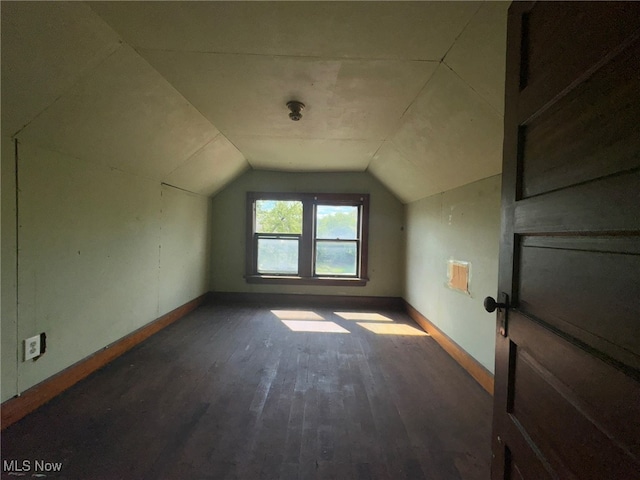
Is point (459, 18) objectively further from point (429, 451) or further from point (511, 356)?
point (429, 451)

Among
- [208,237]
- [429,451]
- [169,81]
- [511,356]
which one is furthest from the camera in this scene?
[208,237]

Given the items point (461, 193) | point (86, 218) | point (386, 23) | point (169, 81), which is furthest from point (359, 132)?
point (86, 218)

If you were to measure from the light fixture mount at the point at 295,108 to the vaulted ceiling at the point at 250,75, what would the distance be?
2.7 inches

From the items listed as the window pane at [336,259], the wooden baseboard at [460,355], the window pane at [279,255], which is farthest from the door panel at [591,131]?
the window pane at [279,255]

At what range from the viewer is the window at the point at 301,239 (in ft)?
15.0

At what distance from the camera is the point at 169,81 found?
188cm

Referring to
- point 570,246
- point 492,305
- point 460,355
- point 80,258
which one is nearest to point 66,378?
point 80,258

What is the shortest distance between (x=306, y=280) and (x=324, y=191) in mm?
1464

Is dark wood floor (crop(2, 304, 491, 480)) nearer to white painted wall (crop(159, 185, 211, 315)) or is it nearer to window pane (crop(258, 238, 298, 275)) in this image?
white painted wall (crop(159, 185, 211, 315))

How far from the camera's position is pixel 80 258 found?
7.10 feet

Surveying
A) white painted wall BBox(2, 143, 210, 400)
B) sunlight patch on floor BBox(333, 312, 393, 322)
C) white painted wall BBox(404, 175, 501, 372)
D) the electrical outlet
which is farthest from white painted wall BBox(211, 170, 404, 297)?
the electrical outlet

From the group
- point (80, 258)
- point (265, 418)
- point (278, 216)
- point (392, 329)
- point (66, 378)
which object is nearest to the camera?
point (265, 418)

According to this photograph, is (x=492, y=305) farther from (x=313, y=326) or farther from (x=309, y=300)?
(x=309, y=300)

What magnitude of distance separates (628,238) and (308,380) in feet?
7.07
